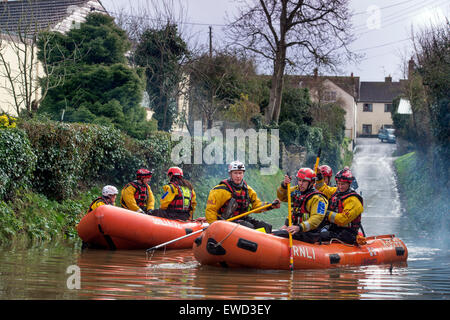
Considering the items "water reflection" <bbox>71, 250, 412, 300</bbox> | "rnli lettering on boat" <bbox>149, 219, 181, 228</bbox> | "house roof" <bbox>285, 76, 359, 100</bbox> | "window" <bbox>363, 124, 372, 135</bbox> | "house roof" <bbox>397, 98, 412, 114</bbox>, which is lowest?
"water reflection" <bbox>71, 250, 412, 300</bbox>

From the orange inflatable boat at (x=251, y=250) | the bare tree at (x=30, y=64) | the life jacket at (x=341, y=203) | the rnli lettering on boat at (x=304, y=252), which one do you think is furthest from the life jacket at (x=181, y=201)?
the bare tree at (x=30, y=64)

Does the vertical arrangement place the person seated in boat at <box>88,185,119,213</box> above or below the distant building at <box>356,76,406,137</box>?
below

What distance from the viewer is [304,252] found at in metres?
10.3

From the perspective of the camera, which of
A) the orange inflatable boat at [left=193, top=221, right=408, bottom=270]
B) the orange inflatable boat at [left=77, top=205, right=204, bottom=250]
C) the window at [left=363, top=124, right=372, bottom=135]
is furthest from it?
the window at [left=363, top=124, right=372, bottom=135]

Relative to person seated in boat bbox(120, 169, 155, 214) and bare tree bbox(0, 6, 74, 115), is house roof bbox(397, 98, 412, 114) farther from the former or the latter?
person seated in boat bbox(120, 169, 155, 214)

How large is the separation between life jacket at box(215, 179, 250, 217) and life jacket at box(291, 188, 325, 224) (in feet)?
2.94

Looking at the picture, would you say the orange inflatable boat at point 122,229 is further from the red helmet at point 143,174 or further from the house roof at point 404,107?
the house roof at point 404,107

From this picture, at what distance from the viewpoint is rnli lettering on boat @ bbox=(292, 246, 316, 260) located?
10.1 m

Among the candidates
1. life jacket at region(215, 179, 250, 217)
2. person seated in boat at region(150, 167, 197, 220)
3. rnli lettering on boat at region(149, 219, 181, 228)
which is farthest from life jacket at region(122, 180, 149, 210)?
life jacket at region(215, 179, 250, 217)

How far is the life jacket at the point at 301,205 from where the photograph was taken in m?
10.7

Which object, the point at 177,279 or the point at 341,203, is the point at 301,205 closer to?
the point at 341,203

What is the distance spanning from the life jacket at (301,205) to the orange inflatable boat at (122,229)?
2772 millimetres

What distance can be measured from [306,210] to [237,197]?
4.30ft
